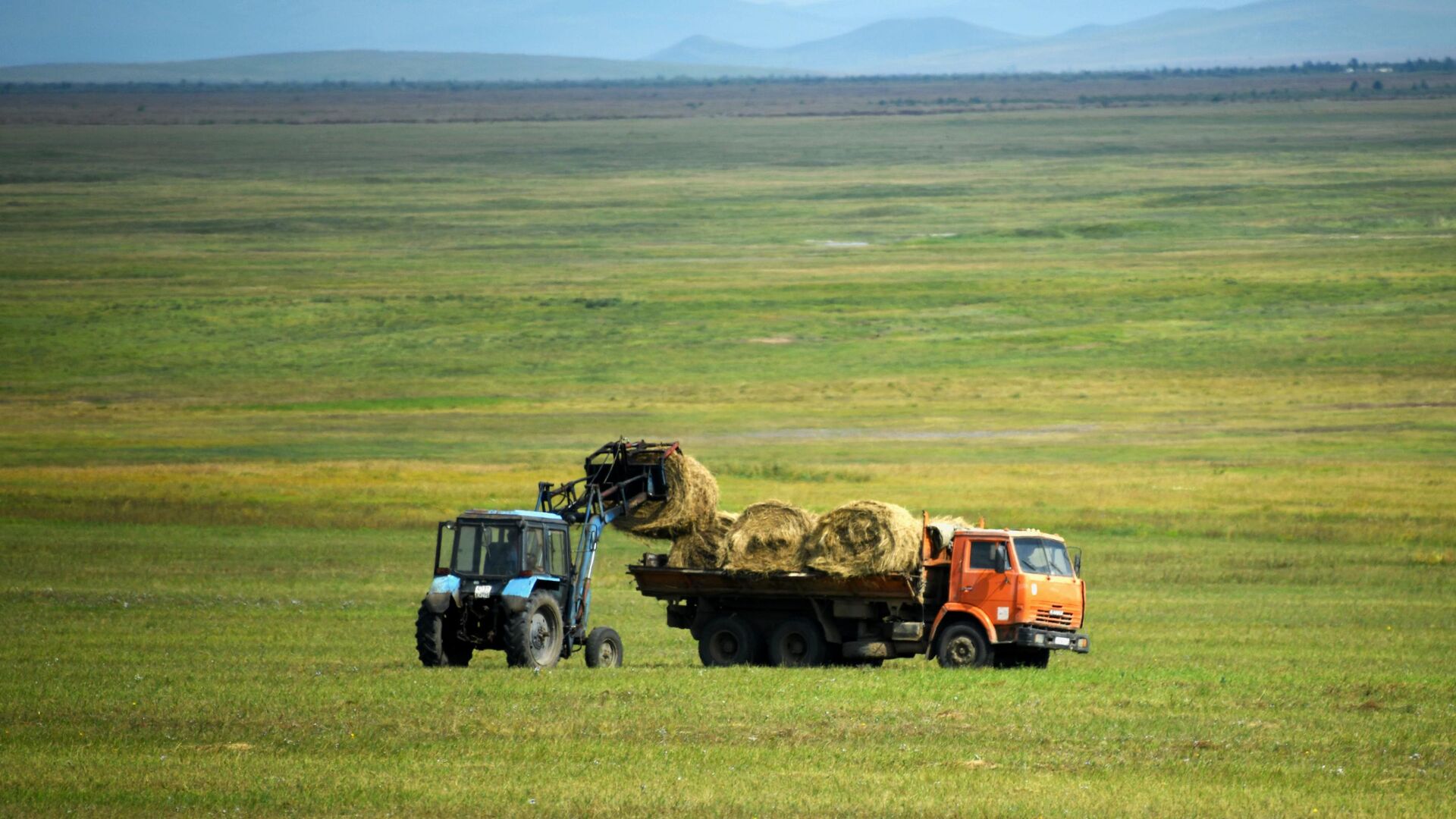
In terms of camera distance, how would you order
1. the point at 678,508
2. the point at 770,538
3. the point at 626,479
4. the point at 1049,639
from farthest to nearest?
the point at 626,479, the point at 678,508, the point at 770,538, the point at 1049,639

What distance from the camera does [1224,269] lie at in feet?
335

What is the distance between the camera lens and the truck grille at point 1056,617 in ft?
73.6

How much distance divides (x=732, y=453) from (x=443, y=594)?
36.0 m

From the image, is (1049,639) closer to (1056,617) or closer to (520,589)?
(1056,617)

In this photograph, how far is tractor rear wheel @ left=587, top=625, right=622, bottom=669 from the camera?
2219 centimetres

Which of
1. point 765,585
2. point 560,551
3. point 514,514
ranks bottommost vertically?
point 765,585

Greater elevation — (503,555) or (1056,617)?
(503,555)

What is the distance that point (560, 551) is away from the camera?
22125 millimetres

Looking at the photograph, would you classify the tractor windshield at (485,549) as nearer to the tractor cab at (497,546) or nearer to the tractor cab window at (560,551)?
the tractor cab at (497,546)

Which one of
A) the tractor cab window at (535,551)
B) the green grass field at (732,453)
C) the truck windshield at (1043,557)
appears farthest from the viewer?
the truck windshield at (1043,557)

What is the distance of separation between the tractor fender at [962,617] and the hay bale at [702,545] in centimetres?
285

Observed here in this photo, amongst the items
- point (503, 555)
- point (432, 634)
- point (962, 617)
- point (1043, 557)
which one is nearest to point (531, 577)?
point (503, 555)

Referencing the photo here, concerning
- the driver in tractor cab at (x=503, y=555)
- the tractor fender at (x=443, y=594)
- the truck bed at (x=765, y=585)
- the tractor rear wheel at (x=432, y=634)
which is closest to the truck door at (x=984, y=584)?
the truck bed at (x=765, y=585)

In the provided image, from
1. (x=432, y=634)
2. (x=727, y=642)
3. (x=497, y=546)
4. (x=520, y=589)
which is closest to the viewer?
(x=432, y=634)
